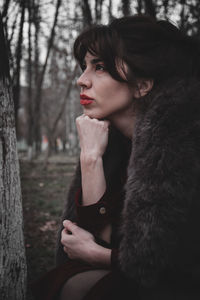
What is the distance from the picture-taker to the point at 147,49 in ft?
5.14

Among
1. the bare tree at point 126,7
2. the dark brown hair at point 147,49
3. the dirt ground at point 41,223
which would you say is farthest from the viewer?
the bare tree at point 126,7

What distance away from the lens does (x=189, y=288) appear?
4.01 ft

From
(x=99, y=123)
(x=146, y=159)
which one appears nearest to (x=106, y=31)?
(x=99, y=123)

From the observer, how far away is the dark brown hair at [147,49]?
61.0 inches

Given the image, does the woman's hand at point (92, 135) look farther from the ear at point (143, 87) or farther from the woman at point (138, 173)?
the ear at point (143, 87)

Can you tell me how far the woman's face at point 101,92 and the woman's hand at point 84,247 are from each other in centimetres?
77

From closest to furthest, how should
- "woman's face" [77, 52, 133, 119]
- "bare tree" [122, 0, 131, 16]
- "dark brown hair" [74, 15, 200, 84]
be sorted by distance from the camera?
"dark brown hair" [74, 15, 200, 84], "woman's face" [77, 52, 133, 119], "bare tree" [122, 0, 131, 16]

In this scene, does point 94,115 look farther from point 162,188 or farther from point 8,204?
point 8,204

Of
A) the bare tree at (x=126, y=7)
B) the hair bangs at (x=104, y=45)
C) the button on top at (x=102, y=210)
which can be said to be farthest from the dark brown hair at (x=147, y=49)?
the bare tree at (x=126, y=7)

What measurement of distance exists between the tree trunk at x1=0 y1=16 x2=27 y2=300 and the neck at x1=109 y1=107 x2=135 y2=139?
2.84 feet

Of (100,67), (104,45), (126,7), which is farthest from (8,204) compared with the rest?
(126,7)

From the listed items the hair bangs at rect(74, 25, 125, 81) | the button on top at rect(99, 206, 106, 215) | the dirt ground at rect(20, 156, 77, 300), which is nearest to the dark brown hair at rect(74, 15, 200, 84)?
the hair bangs at rect(74, 25, 125, 81)

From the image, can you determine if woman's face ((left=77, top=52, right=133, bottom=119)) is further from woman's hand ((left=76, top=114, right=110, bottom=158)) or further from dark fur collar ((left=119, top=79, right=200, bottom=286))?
dark fur collar ((left=119, top=79, right=200, bottom=286))

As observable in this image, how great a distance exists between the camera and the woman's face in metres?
1.66
